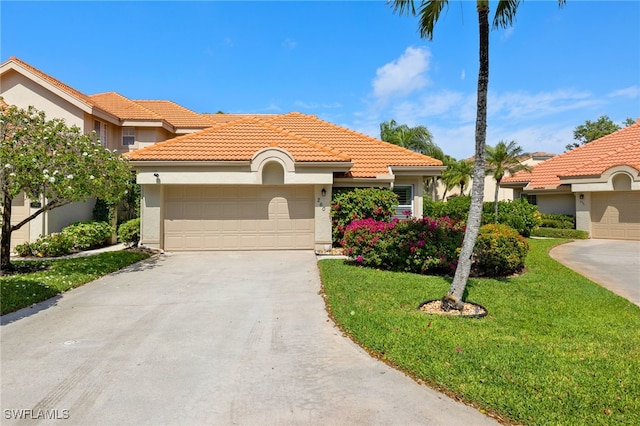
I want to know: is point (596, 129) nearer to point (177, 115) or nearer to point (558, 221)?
point (558, 221)

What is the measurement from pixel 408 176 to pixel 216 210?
311 inches

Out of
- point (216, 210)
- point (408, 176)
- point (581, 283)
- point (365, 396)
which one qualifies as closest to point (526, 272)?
point (581, 283)

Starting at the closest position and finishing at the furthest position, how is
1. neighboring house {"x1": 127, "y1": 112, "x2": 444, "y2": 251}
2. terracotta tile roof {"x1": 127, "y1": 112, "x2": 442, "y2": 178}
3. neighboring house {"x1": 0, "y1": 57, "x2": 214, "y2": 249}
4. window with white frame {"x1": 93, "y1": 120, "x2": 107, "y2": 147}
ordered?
neighboring house {"x1": 127, "y1": 112, "x2": 444, "y2": 251} → terracotta tile roof {"x1": 127, "y1": 112, "x2": 442, "y2": 178} → neighboring house {"x1": 0, "y1": 57, "x2": 214, "y2": 249} → window with white frame {"x1": 93, "y1": 120, "x2": 107, "y2": 147}

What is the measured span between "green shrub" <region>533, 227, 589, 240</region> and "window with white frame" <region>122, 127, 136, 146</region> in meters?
23.7

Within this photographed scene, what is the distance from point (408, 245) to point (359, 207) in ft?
12.5

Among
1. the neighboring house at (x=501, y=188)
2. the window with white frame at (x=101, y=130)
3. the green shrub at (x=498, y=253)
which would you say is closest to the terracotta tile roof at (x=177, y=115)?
the window with white frame at (x=101, y=130)

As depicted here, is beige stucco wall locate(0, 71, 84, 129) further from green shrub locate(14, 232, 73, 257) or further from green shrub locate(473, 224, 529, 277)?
green shrub locate(473, 224, 529, 277)

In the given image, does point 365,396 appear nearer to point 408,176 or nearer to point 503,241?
point 503,241

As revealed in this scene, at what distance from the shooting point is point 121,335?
5336 millimetres

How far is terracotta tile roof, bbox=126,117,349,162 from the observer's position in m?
12.7

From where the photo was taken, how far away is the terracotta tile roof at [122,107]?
20.3 meters

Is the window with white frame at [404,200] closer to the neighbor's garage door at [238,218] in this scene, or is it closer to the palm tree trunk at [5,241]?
the neighbor's garage door at [238,218]

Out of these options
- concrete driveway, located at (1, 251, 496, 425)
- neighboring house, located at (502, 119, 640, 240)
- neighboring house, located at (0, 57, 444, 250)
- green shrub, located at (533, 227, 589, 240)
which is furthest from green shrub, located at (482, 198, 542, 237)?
concrete driveway, located at (1, 251, 496, 425)

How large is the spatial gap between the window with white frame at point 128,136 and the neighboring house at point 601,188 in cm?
2443
